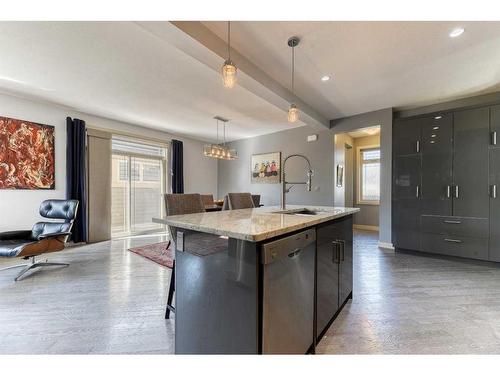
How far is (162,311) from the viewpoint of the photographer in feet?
6.41

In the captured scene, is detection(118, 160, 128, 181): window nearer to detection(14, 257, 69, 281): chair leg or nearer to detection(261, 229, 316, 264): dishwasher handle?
detection(14, 257, 69, 281): chair leg

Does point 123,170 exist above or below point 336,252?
above

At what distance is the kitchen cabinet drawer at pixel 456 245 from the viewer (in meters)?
3.16

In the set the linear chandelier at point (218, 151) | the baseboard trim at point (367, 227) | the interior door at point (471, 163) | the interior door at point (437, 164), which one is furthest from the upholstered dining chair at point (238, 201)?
the baseboard trim at point (367, 227)

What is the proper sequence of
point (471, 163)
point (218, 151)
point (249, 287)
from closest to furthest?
point (249, 287), point (471, 163), point (218, 151)

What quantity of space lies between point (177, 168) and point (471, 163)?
19.0ft

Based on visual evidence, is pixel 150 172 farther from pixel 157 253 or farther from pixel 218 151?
pixel 157 253

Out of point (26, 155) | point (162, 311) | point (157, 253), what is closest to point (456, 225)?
point (162, 311)

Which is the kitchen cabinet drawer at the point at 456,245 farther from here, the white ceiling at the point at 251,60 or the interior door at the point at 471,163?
the white ceiling at the point at 251,60

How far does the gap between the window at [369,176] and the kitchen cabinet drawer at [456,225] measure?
252 centimetres

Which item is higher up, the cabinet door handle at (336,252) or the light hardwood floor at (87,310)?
the cabinet door handle at (336,252)

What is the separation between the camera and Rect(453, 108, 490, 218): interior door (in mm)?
3156
